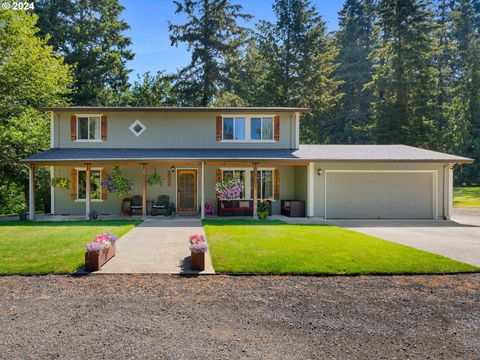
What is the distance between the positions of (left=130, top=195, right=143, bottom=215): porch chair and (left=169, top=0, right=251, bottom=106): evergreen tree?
14.5 m

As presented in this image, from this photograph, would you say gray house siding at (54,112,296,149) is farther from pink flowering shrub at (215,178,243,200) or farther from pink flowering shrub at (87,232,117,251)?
pink flowering shrub at (87,232,117,251)

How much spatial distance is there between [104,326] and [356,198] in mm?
11808

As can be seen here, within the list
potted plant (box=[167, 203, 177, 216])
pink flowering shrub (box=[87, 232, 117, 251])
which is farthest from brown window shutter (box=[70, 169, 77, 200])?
pink flowering shrub (box=[87, 232, 117, 251])

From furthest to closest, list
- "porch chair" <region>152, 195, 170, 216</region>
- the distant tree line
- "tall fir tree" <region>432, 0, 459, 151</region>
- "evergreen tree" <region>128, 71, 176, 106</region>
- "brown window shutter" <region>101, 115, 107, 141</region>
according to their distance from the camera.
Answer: "tall fir tree" <region>432, 0, 459, 151</region> < "evergreen tree" <region>128, 71, 176, 106</region> < the distant tree line < "brown window shutter" <region>101, 115, 107, 141</region> < "porch chair" <region>152, 195, 170, 216</region>

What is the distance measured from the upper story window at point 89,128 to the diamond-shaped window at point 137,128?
1.53 m

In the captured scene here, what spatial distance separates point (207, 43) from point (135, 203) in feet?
57.6

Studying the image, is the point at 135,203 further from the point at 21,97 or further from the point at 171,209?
the point at 21,97

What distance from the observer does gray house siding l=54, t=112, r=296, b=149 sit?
14.2 m

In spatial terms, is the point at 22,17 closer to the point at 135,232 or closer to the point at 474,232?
the point at 135,232

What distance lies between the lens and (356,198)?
13.5 meters

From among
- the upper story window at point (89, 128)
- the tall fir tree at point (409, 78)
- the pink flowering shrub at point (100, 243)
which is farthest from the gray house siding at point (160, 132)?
the tall fir tree at point (409, 78)

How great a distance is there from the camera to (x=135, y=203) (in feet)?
44.7

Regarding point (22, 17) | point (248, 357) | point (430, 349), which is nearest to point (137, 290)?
point (248, 357)

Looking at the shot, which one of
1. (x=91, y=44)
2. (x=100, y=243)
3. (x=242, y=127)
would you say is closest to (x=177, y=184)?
(x=242, y=127)
